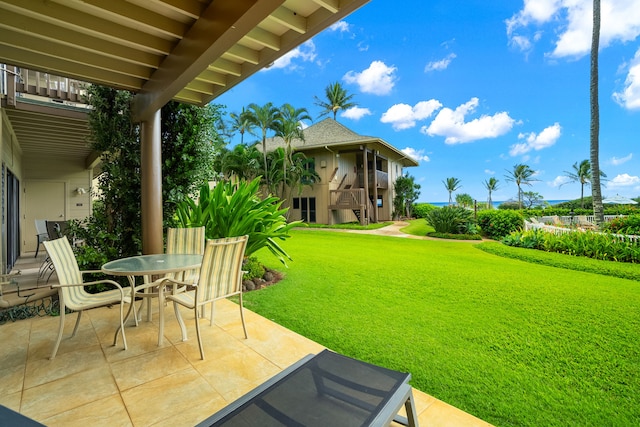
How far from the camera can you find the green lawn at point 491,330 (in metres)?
2.22

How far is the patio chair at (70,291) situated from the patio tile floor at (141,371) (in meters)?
0.24

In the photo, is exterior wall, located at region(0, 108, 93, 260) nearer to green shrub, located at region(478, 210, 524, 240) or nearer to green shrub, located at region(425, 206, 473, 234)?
green shrub, located at region(425, 206, 473, 234)

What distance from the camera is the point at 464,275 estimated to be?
20.5 ft

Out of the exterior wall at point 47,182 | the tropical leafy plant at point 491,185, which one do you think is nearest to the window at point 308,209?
the exterior wall at point 47,182

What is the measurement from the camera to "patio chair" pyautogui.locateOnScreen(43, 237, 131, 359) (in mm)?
2779

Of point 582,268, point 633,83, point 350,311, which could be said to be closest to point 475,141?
point 633,83

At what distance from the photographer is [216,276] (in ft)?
9.73

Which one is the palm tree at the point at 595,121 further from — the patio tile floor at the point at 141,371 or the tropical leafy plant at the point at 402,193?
the patio tile floor at the point at 141,371

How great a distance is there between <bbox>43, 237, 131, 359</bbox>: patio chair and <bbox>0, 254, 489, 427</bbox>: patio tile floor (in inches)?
9.6

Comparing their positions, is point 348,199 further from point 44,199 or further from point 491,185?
point 491,185

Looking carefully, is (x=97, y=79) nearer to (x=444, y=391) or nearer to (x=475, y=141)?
(x=444, y=391)

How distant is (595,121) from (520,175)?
120 ft

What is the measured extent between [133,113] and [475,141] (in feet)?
301

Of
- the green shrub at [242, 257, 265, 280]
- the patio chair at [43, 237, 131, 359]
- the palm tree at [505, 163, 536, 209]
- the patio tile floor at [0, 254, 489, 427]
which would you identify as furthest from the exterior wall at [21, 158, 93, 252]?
the palm tree at [505, 163, 536, 209]
